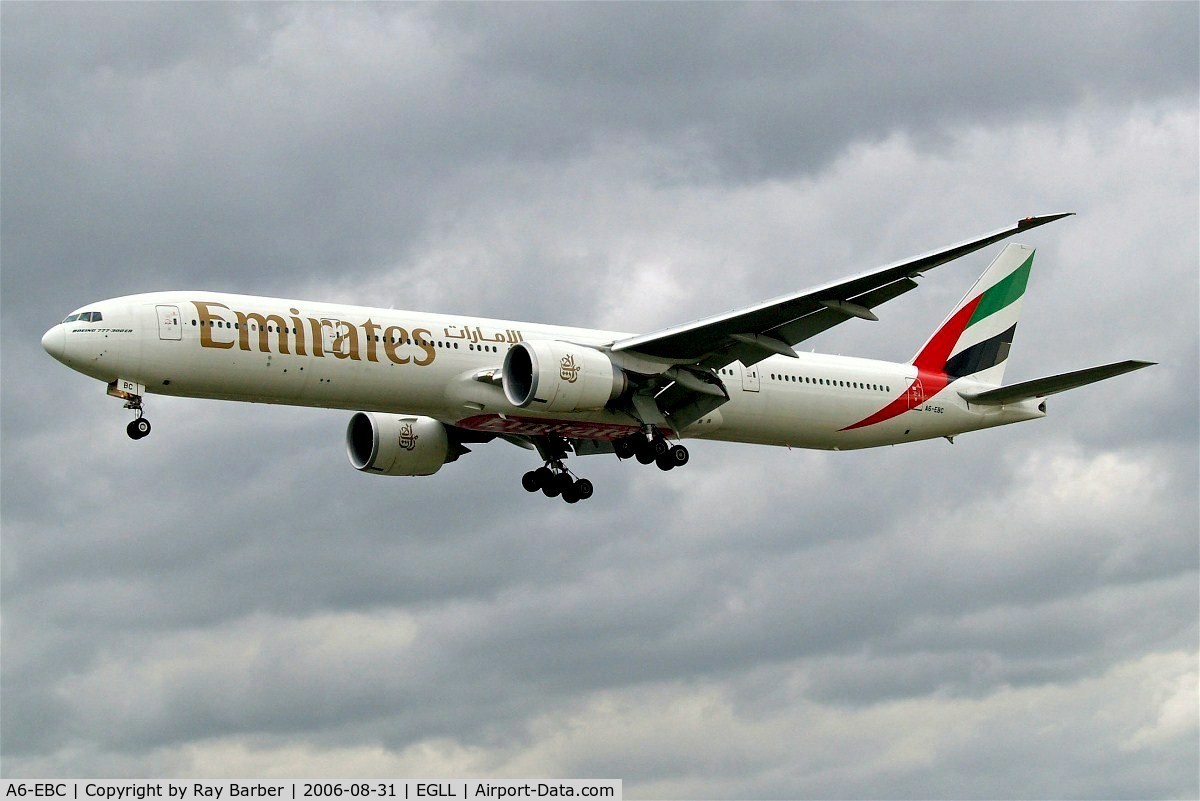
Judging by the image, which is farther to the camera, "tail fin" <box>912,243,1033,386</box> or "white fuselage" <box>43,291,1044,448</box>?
"tail fin" <box>912,243,1033,386</box>

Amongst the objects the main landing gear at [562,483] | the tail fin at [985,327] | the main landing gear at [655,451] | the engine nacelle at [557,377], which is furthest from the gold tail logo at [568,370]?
the tail fin at [985,327]

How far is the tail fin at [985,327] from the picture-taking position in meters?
60.1

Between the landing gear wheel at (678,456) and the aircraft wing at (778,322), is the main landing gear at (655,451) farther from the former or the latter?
the aircraft wing at (778,322)

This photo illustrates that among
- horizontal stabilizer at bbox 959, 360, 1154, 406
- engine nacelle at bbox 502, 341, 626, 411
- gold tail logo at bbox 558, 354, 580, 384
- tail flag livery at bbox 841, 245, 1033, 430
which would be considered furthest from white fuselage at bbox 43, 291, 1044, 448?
horizontal stabilizer at bbox 959, 360, 1154, 406

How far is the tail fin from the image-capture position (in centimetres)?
6006

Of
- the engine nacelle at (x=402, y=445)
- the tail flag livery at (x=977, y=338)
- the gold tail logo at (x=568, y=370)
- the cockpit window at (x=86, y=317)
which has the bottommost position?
the gold tail logo at (x=568, y=370)

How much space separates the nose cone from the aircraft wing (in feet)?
52.5

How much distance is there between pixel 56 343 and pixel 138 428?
318 cm

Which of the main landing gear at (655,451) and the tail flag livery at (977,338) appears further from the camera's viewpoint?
the tail flag livery at (977,338)

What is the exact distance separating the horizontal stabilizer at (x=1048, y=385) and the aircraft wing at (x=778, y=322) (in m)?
7.42

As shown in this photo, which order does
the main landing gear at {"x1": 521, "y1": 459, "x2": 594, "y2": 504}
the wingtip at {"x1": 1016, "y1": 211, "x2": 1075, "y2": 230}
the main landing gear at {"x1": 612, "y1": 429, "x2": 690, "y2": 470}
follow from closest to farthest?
A: the wingtip at {"x1": 1016, "y1": 211, "x2": 1075, "y2": 230} < the main landing gear at {"x1": 612, "y1": 429, "x2": 690, "y2": 470} < the main landing gear at {"x1": 521, "y1": 459, "x2": 594, "y2": 504}

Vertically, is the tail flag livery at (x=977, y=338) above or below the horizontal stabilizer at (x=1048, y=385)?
above

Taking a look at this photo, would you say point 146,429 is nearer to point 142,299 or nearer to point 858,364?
point 142,299

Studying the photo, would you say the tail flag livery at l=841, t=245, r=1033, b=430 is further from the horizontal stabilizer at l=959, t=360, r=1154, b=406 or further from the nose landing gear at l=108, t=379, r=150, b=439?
the nose landing gear at l=108, t=379, r=150, b=439
